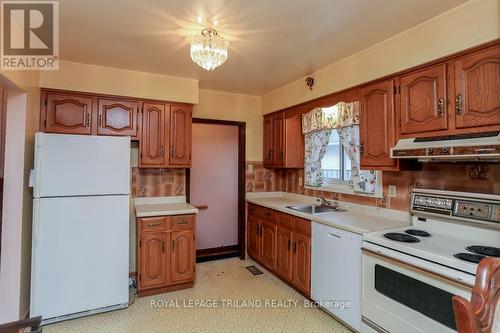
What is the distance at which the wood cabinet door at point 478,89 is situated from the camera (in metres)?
1.62

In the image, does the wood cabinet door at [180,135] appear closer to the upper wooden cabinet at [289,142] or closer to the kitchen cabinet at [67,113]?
the kitchen cabinet at [67,113]

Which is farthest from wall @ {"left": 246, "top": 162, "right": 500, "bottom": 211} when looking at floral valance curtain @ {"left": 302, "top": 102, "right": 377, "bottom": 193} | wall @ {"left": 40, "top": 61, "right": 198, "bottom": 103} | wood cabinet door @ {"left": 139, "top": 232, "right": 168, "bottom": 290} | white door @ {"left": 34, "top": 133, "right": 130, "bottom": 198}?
white door @ {"left": 34, "top": 133, "right": 130, "bottom": 198}

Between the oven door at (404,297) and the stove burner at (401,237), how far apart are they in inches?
6.3

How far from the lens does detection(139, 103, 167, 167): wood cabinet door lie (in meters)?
3.09

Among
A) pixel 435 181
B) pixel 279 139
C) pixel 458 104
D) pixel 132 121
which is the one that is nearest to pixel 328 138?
pixel 279 139

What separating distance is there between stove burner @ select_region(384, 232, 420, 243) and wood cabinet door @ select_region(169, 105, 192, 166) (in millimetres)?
2292

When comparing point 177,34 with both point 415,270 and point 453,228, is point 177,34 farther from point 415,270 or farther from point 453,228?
point 453,228

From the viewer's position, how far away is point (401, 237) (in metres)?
1.94

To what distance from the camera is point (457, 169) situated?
79.5 inches

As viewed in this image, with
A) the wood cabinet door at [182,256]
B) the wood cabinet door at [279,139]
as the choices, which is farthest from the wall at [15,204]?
the wood cabinet door at [279,139]

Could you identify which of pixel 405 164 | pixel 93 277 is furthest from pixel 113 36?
pixel 405 164

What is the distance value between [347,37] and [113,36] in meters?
1.92

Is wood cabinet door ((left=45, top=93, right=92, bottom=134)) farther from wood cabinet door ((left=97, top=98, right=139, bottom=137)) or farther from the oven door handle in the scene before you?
the oven door handle

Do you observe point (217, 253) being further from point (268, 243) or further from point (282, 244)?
point (282, 244)
